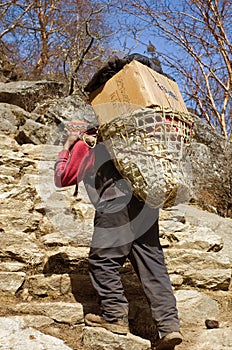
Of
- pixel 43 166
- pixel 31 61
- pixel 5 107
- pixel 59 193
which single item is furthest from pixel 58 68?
pixel 59 193

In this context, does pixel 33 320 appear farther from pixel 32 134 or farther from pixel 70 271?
pixel 32 134

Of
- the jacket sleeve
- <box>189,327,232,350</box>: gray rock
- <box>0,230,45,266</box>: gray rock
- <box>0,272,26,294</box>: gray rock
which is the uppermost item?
the jacket sleeve

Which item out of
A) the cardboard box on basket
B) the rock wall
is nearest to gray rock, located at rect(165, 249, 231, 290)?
the rock wall

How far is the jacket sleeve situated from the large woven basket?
277mm

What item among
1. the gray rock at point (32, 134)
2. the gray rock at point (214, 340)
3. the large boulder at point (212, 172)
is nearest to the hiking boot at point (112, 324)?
the gray rock at point (214, 340)

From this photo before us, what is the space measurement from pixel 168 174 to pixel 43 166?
3870mm

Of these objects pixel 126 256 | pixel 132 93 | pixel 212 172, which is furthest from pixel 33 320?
pixel 212 172

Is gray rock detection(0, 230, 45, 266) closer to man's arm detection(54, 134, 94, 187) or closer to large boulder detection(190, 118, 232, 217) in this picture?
man's arm detection(54, 134, 94, 187)

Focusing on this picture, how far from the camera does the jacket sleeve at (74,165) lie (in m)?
2.93

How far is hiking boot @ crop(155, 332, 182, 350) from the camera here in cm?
264

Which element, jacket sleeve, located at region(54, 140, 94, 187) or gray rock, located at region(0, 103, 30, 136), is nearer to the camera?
jacket sleeve, located at region(54, 140, 94, 187)

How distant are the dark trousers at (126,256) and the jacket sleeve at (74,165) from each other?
0.85ft

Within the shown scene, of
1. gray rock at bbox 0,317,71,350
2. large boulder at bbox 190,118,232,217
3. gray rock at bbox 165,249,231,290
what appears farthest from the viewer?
large boulder at bbox 190,118,232,217

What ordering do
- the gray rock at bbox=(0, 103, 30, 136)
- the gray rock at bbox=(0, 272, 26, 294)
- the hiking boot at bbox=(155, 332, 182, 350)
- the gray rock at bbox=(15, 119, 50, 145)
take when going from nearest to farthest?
the hiking boot at bbox=(155, 332, 182, 350) → the gray rock at bbox=(0, 272, 26, 294) → the gray rock at bbox=(15, 119, 50, 145) → the gray rock at bbox=(0, 103, 30, 136)
